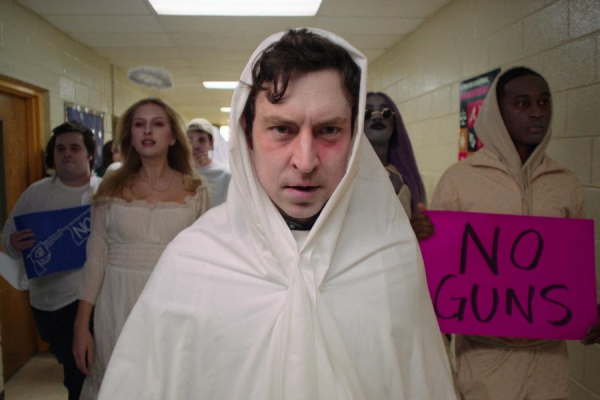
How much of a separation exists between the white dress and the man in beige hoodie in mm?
1241

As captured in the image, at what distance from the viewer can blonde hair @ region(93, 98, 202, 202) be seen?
2.18 metres

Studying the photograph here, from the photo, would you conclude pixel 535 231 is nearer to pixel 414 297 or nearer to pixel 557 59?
pixel 414 297

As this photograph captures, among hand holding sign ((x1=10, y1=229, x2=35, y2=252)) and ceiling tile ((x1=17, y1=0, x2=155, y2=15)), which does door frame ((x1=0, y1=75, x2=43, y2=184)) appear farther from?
hand holding sign ((x1=10, y1=229, x2=35, y2=252))

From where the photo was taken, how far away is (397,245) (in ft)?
3.99

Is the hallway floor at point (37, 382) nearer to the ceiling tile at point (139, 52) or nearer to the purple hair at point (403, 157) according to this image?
the purple hair at point (403, 157)

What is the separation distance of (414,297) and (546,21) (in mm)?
2190

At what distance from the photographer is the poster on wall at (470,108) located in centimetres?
339

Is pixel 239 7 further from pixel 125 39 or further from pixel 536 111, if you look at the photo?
pixel 536 111

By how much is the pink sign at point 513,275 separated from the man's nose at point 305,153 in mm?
961

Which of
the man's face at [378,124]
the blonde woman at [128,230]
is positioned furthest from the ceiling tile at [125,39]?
the man's face at [378,124]

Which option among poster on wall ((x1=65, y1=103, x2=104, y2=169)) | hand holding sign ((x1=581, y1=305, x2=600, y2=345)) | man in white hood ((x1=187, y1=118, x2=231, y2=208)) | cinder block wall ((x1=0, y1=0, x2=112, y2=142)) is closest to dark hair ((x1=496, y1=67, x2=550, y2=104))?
hand holding sign ((x1=581, y1=305, x2=600, y2=345))

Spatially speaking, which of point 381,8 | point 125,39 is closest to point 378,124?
point 381,8

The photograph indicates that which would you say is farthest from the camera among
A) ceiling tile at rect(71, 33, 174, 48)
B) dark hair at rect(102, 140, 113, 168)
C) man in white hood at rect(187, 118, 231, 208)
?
ceiling tile at rect(71, 33, 174, 48)

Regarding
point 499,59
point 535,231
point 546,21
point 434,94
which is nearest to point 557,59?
point 546,21
